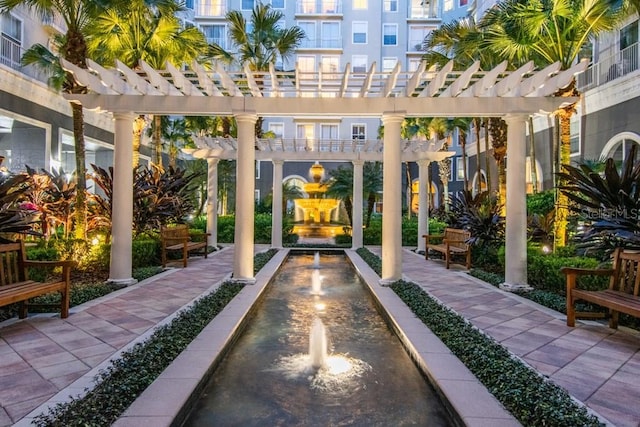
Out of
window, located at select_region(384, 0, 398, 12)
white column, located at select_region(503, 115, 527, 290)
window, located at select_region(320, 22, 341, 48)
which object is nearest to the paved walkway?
white column, located at select_region(503, 115, 527, 290)

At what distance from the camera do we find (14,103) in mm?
13359

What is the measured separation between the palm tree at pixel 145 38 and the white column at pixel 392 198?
6291mm

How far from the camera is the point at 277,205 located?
13.6 metres

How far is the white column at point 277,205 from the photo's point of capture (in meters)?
13.6

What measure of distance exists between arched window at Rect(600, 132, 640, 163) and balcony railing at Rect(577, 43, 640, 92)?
2.10m

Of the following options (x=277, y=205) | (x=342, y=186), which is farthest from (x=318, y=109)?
(x=342, y=186)

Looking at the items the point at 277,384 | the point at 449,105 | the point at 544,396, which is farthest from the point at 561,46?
the point at 277,384

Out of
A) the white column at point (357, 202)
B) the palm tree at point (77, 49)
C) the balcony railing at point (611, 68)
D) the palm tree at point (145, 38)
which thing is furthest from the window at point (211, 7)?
the balcony railing at point (611, 68)

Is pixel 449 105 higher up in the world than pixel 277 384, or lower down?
higher up

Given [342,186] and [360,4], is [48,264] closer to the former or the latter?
[342,186]

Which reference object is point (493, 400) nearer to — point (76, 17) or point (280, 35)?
point (76, 17)

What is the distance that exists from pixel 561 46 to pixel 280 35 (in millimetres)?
9010

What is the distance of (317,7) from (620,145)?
23.1 m

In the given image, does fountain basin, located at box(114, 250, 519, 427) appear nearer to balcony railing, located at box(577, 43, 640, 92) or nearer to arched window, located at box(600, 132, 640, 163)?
arched window, located at box(600, 132, 640, 163)
